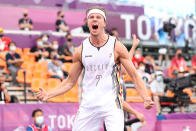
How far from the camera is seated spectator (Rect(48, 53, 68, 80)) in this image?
52.0 ft

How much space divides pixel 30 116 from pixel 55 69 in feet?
14.9

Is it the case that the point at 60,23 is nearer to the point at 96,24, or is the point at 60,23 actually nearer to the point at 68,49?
the point at 68,49

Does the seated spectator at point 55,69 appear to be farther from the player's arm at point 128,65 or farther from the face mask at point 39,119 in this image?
the player's arm at point 128,65

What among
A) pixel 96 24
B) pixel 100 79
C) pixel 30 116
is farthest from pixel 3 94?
pixel 96 24

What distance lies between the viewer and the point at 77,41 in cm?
1966

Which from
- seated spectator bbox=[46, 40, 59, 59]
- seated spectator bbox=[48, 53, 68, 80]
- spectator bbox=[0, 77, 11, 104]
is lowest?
spectator bbox=[0, 77, 11, 104]

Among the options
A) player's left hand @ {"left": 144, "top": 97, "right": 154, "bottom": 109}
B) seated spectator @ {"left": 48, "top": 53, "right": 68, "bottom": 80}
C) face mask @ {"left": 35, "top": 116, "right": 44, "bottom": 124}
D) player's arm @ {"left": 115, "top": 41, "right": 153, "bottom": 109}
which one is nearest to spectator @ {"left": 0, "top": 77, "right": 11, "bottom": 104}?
face mask @ {"left": 35, "top": 116, "right": 44, "bottom": 124}

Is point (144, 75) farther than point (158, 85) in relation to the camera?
Yes

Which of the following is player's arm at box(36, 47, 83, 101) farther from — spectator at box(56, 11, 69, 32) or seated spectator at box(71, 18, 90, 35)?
seated spectator at box(71, 18, 90, 35)

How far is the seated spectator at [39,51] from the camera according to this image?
667 inches

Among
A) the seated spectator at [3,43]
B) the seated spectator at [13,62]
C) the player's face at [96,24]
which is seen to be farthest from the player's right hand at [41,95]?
the seated spectator at [3,43]

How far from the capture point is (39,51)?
16969 millimetres

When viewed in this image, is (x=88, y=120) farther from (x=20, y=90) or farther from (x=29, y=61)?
(x=29, y=61)

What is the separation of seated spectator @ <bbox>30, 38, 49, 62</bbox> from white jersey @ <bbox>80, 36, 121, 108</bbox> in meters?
10.6
